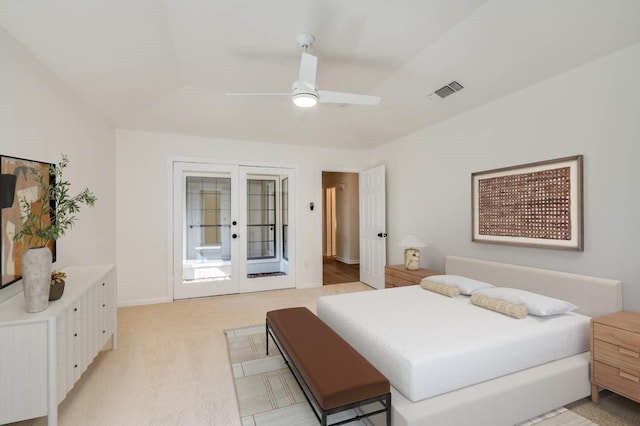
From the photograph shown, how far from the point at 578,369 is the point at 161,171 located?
16.8 ft

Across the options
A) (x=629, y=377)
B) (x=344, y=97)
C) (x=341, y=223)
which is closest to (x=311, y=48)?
(x=344, y=97)

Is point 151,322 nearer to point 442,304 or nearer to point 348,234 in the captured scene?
point 442,304

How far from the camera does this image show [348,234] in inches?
321

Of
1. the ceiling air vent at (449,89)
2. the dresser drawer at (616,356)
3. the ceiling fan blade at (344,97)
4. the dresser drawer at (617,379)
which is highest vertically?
the ceiling air vent at (449,89)

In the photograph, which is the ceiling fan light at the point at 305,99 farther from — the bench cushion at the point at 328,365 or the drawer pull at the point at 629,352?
the drawer pull at the point at 629,352

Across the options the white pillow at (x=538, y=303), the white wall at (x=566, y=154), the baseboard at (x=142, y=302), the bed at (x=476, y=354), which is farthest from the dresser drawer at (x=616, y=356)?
the baseboard at (x=142, y=302)

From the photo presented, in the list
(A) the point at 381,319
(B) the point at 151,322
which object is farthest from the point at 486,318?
(B) the point at 151,322

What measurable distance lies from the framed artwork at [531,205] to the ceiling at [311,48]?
0.85 m

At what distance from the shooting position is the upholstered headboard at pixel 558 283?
2.29 metres

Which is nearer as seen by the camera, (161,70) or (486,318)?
(486,318)

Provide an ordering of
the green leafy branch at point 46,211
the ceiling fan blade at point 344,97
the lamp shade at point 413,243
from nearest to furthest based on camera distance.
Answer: the green leafy branch at point 46,211 < the ceiling fan blade at point 344,97 < the lamp shade at point 413,243

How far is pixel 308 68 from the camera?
2.25 m

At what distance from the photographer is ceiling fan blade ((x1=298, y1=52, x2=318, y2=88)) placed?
2.17 m

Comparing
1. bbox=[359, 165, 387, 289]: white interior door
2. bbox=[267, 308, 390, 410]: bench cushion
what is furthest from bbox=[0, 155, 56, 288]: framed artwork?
bbox=[359, 165, 387, 289]: white interior door
